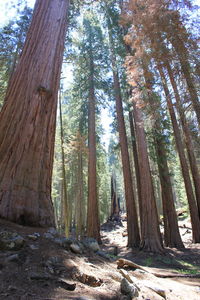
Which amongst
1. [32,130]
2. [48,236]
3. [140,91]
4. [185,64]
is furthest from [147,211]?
[32,130]

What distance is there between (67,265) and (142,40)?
24.5 ft

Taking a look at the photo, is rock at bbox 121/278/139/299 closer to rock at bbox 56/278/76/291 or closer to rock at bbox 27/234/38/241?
rock at bbox 56/278/76/291

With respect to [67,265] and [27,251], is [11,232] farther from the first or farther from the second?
[67,265]

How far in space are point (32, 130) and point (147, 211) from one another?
7007mm

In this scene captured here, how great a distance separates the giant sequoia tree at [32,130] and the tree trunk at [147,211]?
5.35 metres

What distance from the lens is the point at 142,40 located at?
7039mm

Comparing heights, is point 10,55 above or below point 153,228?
above

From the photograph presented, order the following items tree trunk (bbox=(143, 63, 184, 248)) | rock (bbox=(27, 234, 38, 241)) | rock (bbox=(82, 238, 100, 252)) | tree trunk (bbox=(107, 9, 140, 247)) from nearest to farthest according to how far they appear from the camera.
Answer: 1. rock (bbox=(27, 234, 38, 241))
2. rock (bbox=(82, 238, 100, 252))
3. tree trunk (bbox=(143, 63, 184, 248))
4. tree trunk (bbox=(107, 9, 140, 247))

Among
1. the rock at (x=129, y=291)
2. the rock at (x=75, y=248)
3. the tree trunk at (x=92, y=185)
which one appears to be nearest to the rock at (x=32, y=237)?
the rock at (x=75, y=248)

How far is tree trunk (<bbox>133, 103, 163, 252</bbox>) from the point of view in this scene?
26.4ft

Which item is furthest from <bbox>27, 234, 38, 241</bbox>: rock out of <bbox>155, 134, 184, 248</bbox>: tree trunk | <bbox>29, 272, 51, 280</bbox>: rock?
<bbox>155, 134, 184, 248</bbox>: tree trunk

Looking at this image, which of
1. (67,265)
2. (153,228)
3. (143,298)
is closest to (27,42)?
(67,265)

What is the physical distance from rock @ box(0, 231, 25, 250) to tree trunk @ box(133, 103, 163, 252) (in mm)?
6874

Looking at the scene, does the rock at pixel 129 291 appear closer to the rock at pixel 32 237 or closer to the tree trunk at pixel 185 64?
the rock at pixel 32 237
